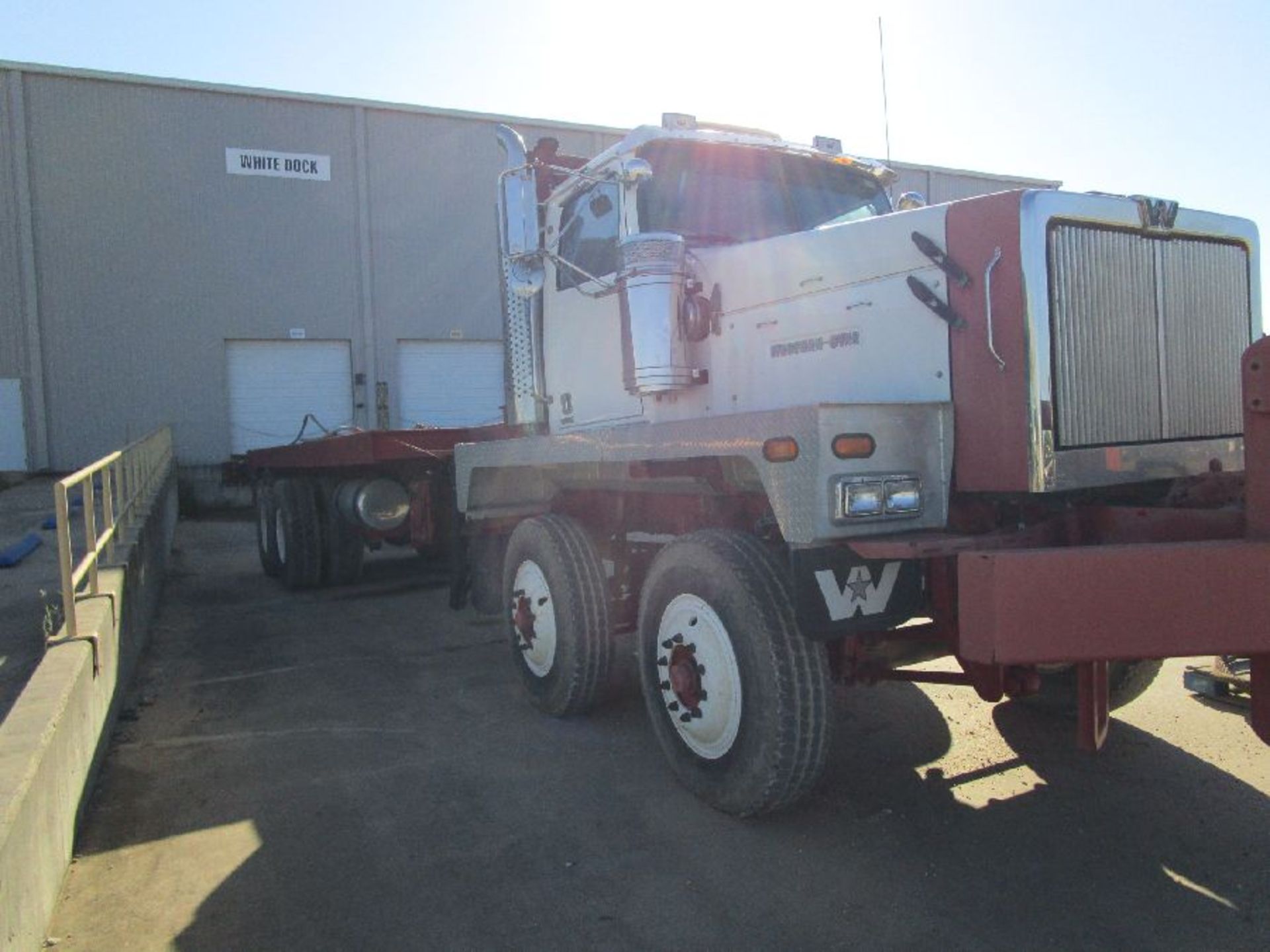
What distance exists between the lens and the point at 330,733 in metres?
5.21

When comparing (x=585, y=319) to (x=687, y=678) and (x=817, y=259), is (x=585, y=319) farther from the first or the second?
(x=687, y=678)

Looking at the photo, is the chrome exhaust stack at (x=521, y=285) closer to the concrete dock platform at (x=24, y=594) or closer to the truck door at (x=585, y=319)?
the truck door at (x=585, y=319)

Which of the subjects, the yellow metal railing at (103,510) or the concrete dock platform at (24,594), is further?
the concrete dock platform at (24,594)

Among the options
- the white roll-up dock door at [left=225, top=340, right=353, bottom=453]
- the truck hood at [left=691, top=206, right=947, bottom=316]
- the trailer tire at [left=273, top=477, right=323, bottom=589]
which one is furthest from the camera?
the white roll-up dock door at [left=225, top=340, right=353, bottom=453]

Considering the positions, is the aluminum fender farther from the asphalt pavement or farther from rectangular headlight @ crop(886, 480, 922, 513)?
the asphalt pavement

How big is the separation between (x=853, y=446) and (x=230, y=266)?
19.6m

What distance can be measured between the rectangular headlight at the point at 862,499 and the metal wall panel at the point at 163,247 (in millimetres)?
19141

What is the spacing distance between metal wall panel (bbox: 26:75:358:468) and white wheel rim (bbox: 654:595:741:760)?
59.7 feet

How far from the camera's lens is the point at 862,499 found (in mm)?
3271

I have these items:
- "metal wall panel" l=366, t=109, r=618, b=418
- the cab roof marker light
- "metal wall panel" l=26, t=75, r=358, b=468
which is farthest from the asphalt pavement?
"metal wall panel" l=366, t=109, r=618, b=418

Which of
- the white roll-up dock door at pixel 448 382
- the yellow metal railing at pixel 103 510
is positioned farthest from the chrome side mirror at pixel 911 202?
the white roll-up dock door at pixel 448 382

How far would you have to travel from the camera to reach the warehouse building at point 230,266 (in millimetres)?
18891

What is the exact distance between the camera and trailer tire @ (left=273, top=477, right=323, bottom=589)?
9.88 meters

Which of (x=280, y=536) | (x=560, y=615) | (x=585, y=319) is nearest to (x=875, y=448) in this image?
(x=560, y=615)
